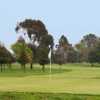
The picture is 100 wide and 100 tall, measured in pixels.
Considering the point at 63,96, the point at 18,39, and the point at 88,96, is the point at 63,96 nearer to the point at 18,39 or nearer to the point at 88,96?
the point at 88,96

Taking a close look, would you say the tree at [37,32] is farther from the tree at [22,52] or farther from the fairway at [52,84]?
the fairway at [52,84]

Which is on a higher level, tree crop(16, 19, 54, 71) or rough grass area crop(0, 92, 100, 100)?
tree crop(16, 19, 54, 71)

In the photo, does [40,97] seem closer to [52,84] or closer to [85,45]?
[52,84]

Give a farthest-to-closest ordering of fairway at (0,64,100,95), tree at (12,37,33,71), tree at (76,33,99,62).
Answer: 1. tree at (76,33,99,62)
2. tree at (12,37,33,71)
3. fairway at (0,64,100,95)

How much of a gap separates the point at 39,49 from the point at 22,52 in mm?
15287

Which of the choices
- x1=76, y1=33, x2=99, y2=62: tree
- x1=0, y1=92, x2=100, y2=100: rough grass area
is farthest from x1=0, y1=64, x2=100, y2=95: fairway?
x1=76, y1=33, x2=99, y2=62: tree

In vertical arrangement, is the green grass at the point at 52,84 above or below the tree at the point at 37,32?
below

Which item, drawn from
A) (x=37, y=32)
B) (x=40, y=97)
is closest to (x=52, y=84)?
(x=40, y=97)

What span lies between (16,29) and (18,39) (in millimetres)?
3261

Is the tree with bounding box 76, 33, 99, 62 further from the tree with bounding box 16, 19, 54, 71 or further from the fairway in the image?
the fairway

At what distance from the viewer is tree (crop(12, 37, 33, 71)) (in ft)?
269

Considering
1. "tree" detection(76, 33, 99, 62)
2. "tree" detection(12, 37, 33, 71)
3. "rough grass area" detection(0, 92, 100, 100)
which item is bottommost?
"rough grass area" detection(0, 92, 100, 100)

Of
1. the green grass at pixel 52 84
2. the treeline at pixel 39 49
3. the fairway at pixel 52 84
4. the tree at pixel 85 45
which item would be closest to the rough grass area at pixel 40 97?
the green grass at pixel 52 84

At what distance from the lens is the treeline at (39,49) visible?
84938mm
